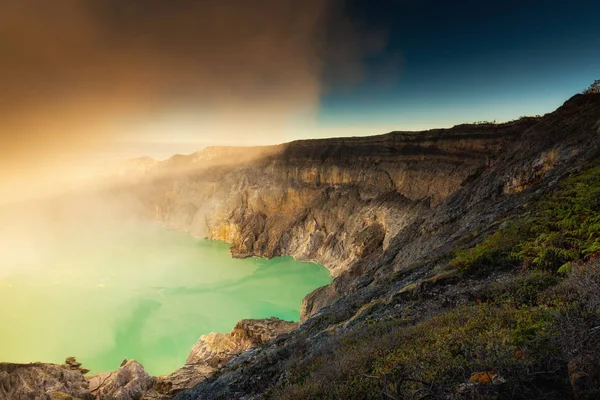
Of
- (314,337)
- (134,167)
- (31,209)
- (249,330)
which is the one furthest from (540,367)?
(31,209)

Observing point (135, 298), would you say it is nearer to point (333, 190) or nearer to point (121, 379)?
point (121, 379)

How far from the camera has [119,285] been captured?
44.2m

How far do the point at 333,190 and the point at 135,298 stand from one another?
36.6 m

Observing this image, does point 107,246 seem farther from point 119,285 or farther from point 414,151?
point 414,151

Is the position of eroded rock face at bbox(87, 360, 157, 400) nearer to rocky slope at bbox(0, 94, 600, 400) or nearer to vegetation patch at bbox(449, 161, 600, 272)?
rocky slope at bbox(0, 94, 600, 400)

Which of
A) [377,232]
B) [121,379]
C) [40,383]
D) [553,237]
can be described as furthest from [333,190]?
[553,237]

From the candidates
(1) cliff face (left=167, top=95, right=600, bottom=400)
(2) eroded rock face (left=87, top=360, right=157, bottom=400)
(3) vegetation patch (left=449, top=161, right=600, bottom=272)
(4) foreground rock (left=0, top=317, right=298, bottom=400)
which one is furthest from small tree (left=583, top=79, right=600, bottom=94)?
(2) eroded rock face (left=87, top=360, right=157, bottom=400)

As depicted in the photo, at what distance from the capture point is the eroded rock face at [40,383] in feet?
53.7

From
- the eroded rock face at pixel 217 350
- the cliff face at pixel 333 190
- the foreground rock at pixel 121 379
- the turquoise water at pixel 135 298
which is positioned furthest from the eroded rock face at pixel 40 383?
the cliff face at pixel 333 190

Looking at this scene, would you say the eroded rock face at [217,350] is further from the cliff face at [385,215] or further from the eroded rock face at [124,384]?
the cliff face at [385,215]

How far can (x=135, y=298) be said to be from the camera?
132ft

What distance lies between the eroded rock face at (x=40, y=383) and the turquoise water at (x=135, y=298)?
752 centimetres

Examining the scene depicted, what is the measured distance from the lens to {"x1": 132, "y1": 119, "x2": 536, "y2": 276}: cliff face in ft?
127

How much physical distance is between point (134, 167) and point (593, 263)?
396ft
